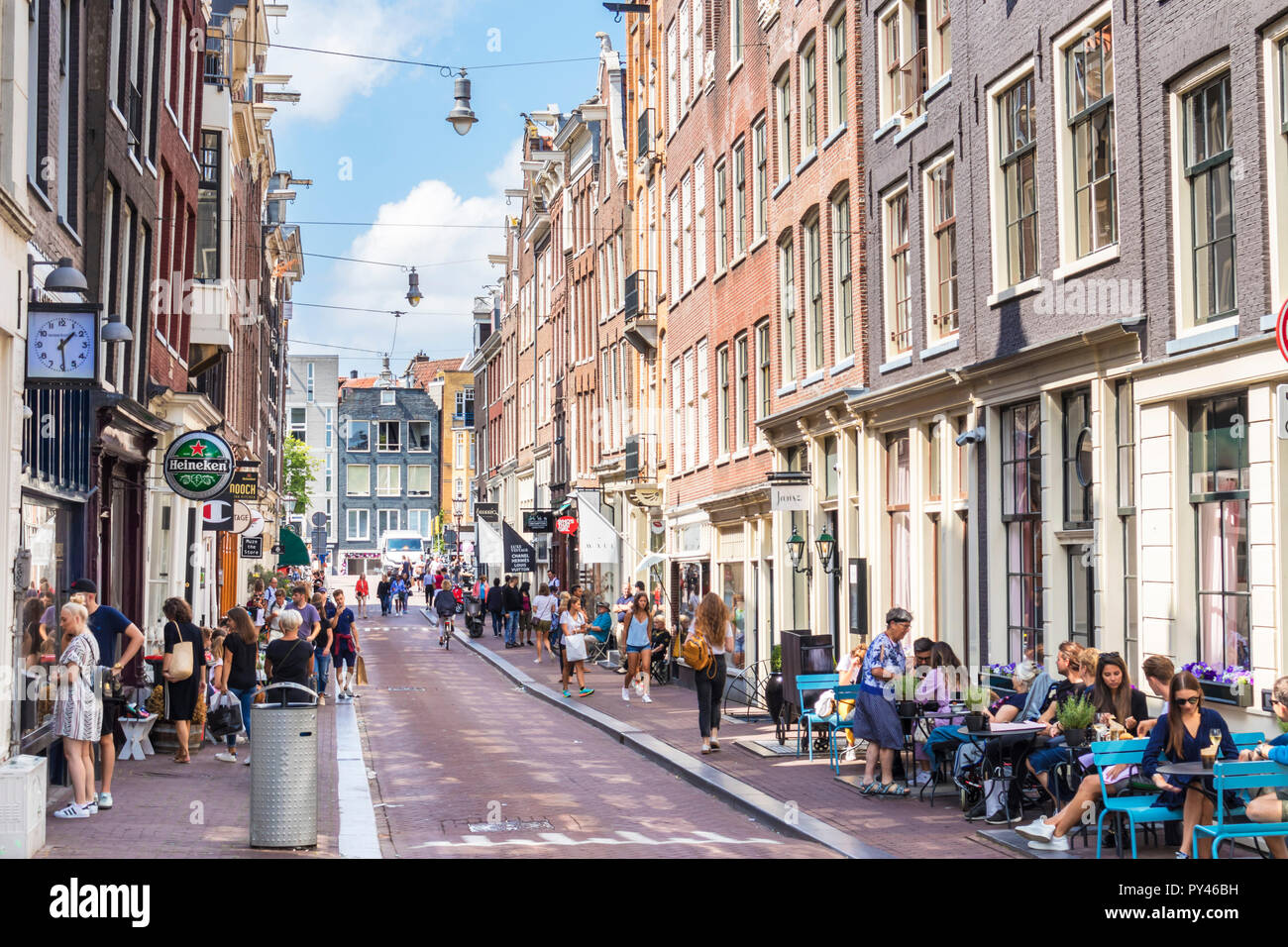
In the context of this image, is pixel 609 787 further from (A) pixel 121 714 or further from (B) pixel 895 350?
(B) pixel 895 350

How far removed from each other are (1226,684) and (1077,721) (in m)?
1.35

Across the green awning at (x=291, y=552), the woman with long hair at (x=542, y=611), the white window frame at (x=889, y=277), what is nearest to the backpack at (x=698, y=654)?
the white window frame at (x=889, y=277)

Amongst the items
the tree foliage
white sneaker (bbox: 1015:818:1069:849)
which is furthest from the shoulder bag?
the tree foliage

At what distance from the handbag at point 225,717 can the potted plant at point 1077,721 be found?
9345 mm

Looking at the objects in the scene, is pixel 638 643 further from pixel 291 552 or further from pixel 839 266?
pixel 291 552

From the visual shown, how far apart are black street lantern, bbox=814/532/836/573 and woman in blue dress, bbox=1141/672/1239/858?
1229 cm

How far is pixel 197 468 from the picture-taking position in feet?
66.2

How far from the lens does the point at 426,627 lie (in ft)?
184

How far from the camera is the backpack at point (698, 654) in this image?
677 inches

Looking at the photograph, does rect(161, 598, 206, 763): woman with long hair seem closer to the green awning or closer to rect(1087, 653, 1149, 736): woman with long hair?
rect(1087, 653, 1149, 736): woman with long hair

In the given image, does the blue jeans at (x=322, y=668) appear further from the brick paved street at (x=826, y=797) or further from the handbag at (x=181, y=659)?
the handbag at (x=181, y=659)

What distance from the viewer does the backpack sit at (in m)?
17.2

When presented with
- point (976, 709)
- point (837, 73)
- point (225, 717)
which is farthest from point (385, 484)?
point (976, 709)

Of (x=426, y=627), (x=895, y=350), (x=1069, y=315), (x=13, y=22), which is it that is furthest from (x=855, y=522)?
(x=426, y=627)
